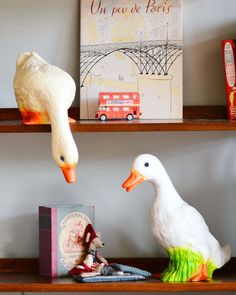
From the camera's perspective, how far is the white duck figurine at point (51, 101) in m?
1.43

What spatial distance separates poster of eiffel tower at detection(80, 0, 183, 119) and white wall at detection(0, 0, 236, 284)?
4cm

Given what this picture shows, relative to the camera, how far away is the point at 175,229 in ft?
4.80

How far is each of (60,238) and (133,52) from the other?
42cm

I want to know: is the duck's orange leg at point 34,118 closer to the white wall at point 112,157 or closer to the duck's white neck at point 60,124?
the duck's white neck at point 60,124

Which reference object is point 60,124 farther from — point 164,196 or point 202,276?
point 202,276

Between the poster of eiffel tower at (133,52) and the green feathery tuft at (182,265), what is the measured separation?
298mm

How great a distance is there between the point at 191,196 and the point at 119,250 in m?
0.20

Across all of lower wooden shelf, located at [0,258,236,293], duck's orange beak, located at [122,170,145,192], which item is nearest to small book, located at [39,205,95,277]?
lower wooden shelf, located at [0,258,236,293]

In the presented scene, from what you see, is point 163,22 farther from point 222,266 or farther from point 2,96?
point 222,266

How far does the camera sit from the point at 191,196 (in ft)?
5.34

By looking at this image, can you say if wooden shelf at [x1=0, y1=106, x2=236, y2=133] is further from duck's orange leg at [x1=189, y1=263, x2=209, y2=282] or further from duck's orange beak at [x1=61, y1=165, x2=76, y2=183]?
duck's orange leg at [x1=189, y1=263, x2=209, y2=282]

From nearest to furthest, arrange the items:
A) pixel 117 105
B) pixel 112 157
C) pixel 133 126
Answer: pixel 133 126 < pixel 117 105 < pixel 112 157

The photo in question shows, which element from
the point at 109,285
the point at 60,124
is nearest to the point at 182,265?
the point at 109,285

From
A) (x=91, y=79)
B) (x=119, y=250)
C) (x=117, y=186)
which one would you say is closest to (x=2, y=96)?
(x=91, y=79)
